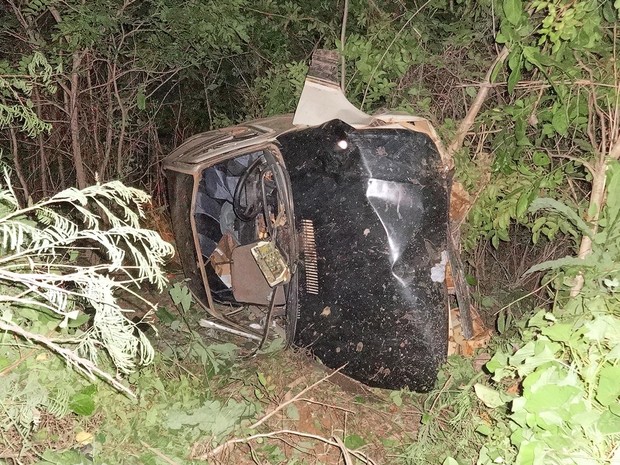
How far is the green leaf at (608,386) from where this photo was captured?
1623 millimetres

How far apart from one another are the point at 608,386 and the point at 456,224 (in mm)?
1757

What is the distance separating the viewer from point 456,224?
330 cm

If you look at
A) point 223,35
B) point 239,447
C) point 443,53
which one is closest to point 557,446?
point 239,447

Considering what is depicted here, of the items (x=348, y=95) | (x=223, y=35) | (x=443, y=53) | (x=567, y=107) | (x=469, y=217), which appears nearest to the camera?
(x=567, y=107)

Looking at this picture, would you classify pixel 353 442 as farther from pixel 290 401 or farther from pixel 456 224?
pixel 456 224

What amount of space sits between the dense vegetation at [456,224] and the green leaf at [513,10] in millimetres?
10

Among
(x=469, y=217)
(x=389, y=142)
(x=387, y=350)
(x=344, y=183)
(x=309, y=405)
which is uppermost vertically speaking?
(x=389, y=142)

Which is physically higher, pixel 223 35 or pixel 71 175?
pixel 223 35

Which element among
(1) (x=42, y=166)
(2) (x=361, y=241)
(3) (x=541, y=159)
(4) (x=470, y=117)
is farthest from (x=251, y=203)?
(1) (x=42, y=166)

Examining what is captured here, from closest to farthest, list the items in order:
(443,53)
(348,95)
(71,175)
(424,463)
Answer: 1. (424,463)
2. (443,53)
3. (348,95)
4. (71,175)

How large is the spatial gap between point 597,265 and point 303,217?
1595mm

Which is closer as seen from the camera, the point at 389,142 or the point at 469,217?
the point at 389,142

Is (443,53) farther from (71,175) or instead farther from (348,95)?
(71,175)

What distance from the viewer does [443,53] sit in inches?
161
